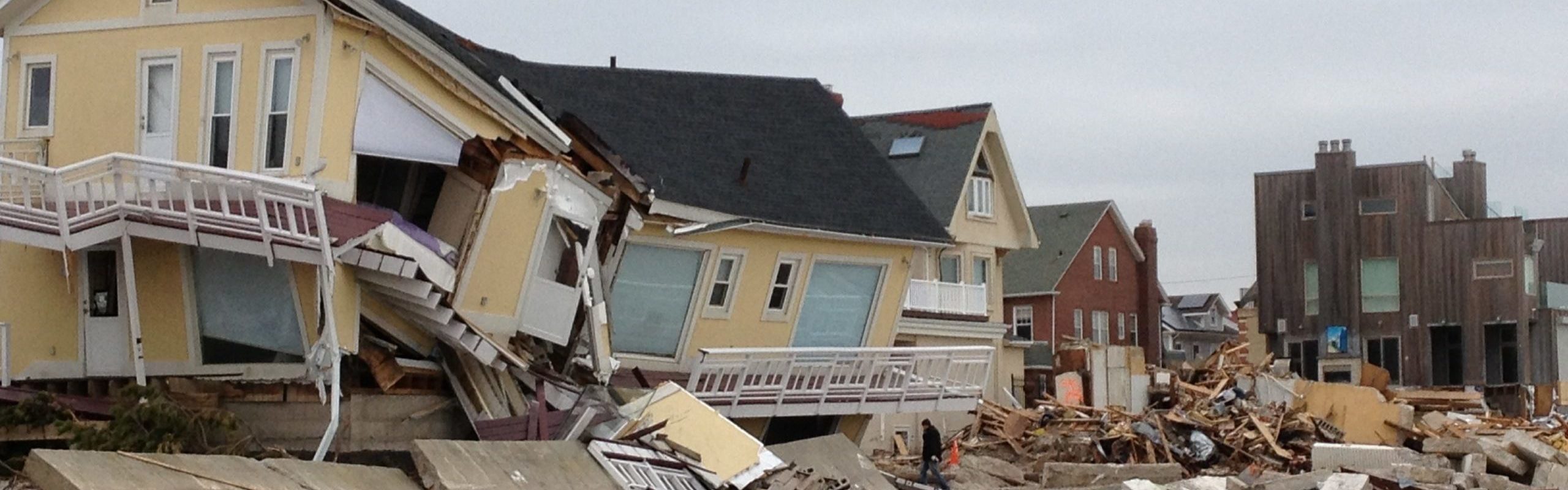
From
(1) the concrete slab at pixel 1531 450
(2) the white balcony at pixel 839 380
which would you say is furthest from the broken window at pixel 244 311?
(1) the concrete slab at pixel 1531 450

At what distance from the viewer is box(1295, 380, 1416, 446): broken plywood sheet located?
1797 inches

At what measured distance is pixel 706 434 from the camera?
27.0 meters

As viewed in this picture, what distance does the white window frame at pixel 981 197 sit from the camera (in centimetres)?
5388

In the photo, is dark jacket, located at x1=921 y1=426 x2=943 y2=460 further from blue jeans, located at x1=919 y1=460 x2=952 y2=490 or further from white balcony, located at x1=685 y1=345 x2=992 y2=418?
white balcony, located at x1=685 y1=345 x2=992 y2=418

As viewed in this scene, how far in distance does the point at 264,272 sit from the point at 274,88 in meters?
1.96

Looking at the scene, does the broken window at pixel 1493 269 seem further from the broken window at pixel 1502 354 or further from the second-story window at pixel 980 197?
the second-story window at pixel 980 197

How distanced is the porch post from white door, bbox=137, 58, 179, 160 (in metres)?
1.29

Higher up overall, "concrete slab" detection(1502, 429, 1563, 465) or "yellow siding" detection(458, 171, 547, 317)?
"yellow siding" detection(458, 171, 547, 317)

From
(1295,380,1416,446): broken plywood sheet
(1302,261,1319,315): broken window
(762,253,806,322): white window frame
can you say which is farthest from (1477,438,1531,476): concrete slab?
(1302,261,1319,315): broken window

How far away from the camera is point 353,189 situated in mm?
24641

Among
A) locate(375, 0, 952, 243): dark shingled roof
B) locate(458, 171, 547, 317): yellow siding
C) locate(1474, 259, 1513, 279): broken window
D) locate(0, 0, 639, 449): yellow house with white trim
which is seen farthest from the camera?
locate(1474, 259, 1513, 279): broken window

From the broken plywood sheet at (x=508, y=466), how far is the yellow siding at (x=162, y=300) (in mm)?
3743

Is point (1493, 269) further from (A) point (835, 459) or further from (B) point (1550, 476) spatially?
(A) point (835, 459)

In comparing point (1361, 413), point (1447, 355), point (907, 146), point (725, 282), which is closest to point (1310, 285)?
point (1447, 355)
